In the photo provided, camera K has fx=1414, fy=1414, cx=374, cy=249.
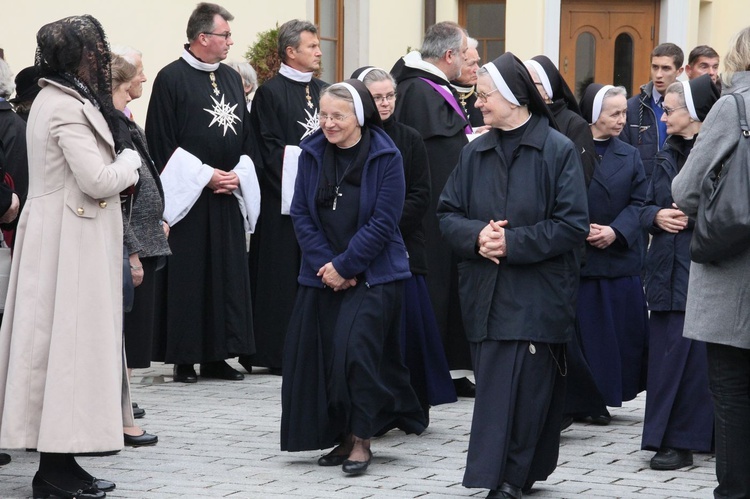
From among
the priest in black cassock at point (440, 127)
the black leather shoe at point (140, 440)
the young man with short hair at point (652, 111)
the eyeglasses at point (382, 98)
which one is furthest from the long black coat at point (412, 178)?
the young man with short hair at point (652, 111)

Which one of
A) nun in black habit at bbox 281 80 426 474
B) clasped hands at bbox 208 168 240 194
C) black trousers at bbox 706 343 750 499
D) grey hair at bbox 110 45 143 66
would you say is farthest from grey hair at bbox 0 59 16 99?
black trousers at bbox 706 343 750 499

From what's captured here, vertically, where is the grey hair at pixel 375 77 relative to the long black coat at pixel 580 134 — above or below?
above

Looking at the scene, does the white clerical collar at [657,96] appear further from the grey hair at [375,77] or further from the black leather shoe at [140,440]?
the black leather shoe at [140,440]

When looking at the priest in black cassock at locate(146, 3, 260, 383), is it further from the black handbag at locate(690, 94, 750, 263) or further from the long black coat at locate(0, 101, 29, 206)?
the black handbag at locate(690, 94, 750, 263)

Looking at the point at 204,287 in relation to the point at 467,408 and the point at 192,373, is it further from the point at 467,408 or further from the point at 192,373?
the point at 467,408

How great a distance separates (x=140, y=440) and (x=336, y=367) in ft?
4.07

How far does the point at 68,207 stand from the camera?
5941mm

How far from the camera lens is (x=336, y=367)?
260 inches

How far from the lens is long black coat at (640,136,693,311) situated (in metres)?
6.74

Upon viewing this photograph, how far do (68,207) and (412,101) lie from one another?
3.03 m

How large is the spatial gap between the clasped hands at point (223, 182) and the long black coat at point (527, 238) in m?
3.32

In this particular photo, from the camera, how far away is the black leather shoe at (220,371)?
370 inches

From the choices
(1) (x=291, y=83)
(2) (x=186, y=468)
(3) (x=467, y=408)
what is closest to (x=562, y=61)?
(1) (x=291, y=83)

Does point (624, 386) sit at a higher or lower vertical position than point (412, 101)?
lower
